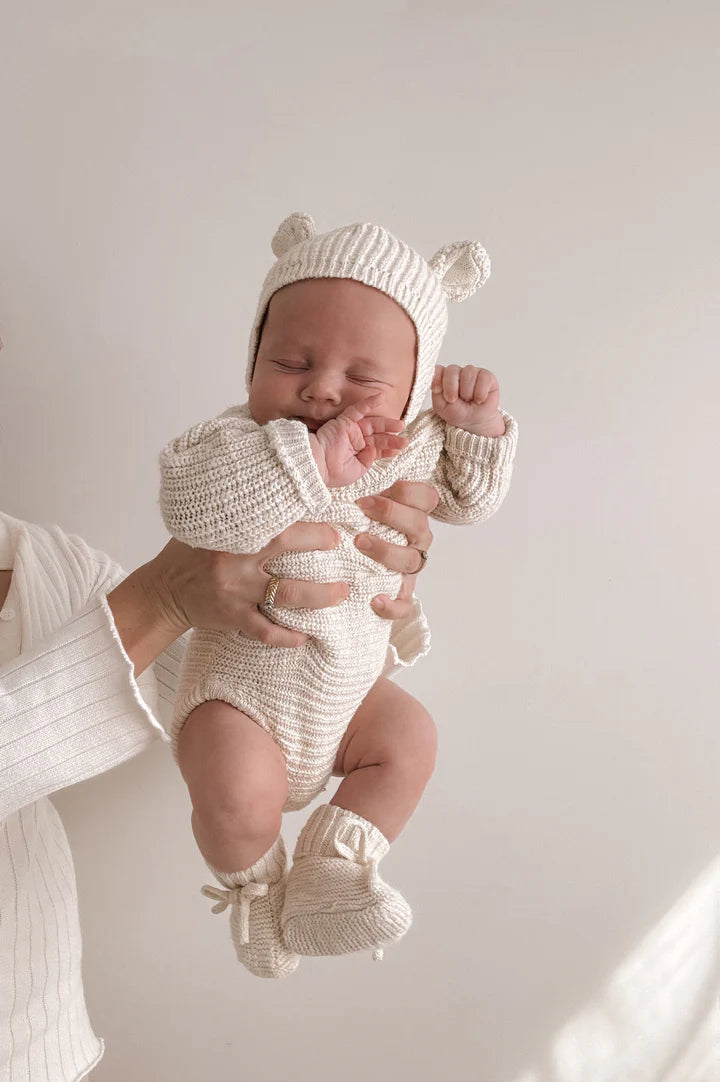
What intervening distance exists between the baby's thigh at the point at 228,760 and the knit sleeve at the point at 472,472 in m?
0.41

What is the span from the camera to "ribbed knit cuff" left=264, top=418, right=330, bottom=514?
3.47 ft

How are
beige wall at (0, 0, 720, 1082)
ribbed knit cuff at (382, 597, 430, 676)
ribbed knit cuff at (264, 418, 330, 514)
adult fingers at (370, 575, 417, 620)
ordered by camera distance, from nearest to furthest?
ribbed knit cuff at (264, 418, 330, 514)
adult fingers at (370, 575, 417, 620)
ribbed knit cuff at (382, 597, 430, 676)
beige wall at (0, 0, 720, 1082)

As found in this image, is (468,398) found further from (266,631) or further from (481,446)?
(266,631)

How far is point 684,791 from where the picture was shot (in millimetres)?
1871

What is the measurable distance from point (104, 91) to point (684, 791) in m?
1.69

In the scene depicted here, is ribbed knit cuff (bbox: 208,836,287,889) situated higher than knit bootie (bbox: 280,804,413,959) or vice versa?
knit bootie (bbox: 280,804,413,959)

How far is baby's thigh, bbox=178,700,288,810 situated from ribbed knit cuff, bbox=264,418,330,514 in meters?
0.29

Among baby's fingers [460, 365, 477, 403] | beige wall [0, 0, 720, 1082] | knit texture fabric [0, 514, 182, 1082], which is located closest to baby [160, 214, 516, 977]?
baby's fingers [460, 365, 477, 403]

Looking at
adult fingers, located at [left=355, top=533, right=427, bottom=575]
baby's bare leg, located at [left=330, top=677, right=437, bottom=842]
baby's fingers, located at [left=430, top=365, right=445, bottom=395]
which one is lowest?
baby's bare leg, located at [left=330, top=677, right=437, bottom=842]

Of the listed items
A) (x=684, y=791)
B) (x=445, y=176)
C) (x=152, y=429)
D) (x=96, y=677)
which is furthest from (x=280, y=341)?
(x=684, y=791)

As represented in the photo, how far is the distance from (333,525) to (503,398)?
2.39ft

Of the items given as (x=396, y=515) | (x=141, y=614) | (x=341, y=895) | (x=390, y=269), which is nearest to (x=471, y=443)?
(x=396, y=515)

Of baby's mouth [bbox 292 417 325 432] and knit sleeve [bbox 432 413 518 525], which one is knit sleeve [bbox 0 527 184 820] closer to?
baby's mouth [bbox 292 417 325 432]

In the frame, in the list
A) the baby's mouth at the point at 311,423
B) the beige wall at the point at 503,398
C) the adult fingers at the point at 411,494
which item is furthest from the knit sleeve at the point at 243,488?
the beige wall at the point at 503,398
